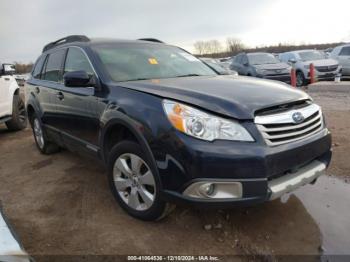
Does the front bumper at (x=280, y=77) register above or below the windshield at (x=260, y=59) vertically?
below

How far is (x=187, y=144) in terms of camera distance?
2.52m

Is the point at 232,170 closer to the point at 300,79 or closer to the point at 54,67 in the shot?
the point at 54,67

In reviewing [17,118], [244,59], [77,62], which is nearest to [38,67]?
[77,62]

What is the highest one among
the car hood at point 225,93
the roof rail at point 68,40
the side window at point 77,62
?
the roof rail at point 68,40

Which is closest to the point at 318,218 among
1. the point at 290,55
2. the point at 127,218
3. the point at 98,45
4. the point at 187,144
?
the point at 187,144

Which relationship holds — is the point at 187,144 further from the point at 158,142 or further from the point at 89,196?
the point at 89,196

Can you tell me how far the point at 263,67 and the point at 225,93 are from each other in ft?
37.0

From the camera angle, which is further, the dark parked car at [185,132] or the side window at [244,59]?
the side window at [244,59]

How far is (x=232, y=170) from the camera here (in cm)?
251

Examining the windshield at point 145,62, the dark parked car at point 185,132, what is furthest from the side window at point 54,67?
the windshield at point 145,62

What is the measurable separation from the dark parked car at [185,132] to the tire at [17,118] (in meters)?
4.63

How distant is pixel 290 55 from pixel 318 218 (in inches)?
540

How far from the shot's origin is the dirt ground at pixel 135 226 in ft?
9.24

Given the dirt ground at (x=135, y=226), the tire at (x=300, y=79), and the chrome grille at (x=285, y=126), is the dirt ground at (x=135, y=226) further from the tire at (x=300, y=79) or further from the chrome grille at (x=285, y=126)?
the tire at (x=300, y=79)
